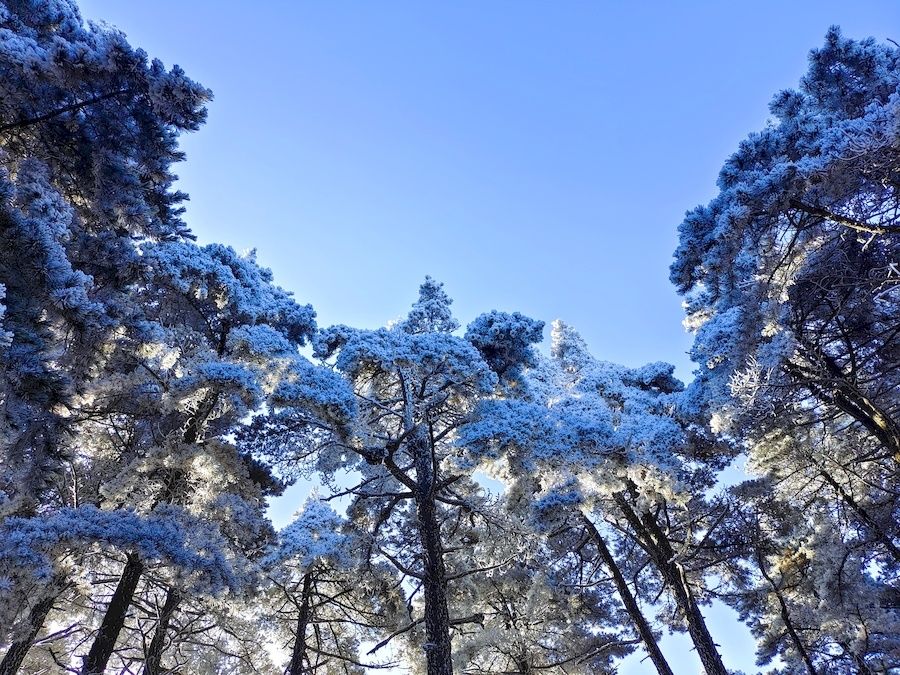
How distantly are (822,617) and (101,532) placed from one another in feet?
57.6

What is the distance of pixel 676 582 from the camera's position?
11070mm

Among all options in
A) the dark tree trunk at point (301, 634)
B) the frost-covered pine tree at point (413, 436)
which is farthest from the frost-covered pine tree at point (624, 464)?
the dark tree trunk at point (301, 634)

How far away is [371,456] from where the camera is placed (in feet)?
31.1

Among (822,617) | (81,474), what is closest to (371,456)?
(81,474)

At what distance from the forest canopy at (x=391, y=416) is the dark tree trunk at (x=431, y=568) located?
0.05 meters

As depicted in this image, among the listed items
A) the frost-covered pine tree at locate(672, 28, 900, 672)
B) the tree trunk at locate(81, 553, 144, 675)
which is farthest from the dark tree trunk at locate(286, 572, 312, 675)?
the frost-covered pine tree at locate(672, 28, 900, 672)

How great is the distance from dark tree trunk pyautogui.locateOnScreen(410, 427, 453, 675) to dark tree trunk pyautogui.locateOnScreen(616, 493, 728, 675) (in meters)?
4.92

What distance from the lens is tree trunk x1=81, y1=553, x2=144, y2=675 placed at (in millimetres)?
7160

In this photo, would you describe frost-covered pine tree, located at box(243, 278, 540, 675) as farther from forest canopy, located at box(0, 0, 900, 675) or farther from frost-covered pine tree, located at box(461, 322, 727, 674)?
frost-covered pine tree, located at box(461, 322, 727, 674)

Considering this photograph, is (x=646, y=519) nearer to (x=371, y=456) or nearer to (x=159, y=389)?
(x=371, y=456)

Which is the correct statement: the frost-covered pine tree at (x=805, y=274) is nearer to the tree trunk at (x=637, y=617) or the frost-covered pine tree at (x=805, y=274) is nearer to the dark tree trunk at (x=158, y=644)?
the tree trunk at (x=637, y=617)

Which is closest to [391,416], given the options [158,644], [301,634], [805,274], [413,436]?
[413,436]

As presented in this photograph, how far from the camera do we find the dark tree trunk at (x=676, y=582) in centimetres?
1023

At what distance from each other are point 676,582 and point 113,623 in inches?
432
